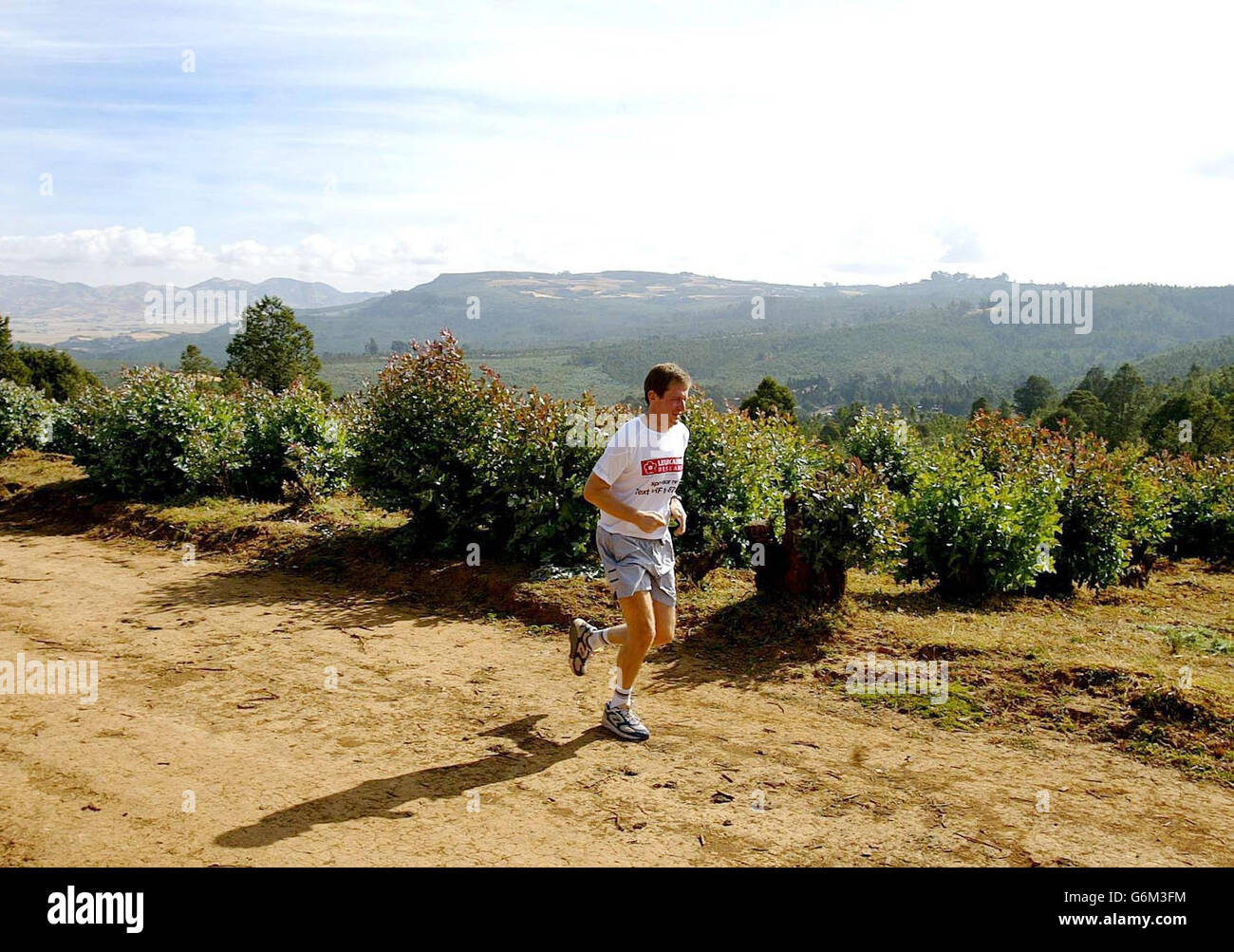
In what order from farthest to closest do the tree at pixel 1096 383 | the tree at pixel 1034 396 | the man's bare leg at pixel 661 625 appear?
the tree at pixel 1034 396
the tree at pixel 1096 383
the man's bare leg at pixel 661 625

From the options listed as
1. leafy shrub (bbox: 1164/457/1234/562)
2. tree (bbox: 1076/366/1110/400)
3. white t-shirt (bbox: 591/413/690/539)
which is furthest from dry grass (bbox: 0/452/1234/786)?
tree (bbox: 1076/366/1110/400)

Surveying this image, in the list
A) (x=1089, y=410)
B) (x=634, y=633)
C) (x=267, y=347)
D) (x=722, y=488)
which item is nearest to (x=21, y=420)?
(x=722, y=488)

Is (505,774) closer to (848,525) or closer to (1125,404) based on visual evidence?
(848,525)

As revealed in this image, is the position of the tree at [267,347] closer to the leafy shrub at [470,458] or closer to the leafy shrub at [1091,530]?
the leafy shrub at [470,458]

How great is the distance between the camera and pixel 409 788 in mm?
4719

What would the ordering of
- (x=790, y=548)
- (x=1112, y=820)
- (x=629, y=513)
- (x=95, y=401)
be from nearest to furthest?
1. (x=1112, y=820)
2. (x=629, y=513)
3. (x=790, y=548)
4. (x=95, y=401)

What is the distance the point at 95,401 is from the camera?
14398 millimetres

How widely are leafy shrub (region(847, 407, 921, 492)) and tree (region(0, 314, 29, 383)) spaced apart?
4365 centimetres

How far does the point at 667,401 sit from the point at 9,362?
54.5 meters

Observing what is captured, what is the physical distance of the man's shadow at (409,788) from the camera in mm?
4188

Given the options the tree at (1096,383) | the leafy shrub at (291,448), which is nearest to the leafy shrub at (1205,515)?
the leafy shrub at (291,448)

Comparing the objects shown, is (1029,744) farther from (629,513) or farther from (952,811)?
(629,513)
